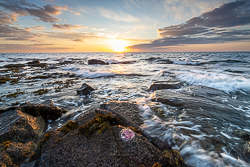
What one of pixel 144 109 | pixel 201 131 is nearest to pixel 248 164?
pixel 201 131

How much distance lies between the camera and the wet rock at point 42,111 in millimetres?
4824

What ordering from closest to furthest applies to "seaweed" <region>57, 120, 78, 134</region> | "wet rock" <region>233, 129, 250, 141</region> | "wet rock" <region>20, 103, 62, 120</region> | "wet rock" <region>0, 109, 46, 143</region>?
1. "seaweed" <region>57, 120, 78, 134</region>
2. "wet rock" <region>0, 109, 46, 143</region>
3. "wet rock" <region>233, 129, 250, 141</region>
4. "wet rock" <region>20, 103, 62, 120</region>

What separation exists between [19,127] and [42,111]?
3.95 ft

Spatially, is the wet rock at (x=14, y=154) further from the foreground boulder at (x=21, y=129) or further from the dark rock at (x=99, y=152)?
the dark rock at (x=99, y=152)

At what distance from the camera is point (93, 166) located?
2.34 metres

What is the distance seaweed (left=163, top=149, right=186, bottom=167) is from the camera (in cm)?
262

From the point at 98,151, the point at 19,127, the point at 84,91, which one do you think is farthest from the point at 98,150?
the point at 84,91

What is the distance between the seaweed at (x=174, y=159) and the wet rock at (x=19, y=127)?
4.12 metres

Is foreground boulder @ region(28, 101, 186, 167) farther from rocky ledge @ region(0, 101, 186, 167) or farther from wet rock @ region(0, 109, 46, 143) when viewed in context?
wet rock @ region(0, 109, 46, 143)

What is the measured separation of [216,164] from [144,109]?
291cm

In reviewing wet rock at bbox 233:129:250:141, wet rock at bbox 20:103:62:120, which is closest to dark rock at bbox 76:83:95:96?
wet rock at bbox 20:103:62:120

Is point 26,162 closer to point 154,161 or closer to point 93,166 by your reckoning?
point 93,166

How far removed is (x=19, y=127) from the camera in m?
3.82

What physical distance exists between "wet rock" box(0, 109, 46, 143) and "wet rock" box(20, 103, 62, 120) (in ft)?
0.79
